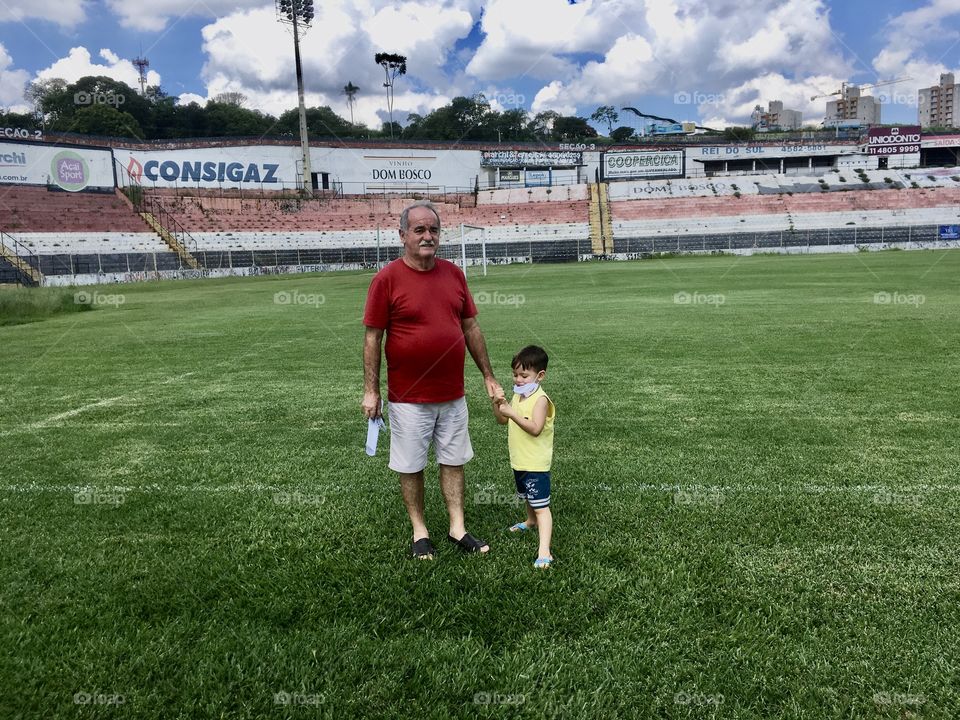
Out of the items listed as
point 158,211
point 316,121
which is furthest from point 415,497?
point 316,121

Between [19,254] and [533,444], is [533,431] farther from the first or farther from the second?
[19,254]

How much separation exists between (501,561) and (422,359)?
1.31 meters

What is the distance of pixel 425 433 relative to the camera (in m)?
3.99

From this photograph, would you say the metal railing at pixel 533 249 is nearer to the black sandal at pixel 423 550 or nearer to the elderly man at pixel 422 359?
the elderly man at pixel 422 359

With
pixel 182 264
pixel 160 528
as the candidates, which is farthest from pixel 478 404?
pixel 182 264

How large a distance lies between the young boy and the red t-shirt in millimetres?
380

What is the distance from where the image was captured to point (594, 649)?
3.04 m

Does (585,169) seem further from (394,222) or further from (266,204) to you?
(266,204)

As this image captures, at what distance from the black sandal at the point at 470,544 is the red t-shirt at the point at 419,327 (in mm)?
896

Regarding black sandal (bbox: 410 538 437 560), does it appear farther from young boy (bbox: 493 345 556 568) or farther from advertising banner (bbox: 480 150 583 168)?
advertising banner (bbox: 480 150 583 168)

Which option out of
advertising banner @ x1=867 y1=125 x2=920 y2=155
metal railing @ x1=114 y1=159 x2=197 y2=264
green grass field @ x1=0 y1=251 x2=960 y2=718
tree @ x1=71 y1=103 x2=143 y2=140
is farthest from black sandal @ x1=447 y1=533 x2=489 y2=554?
advertising banner @ x1=867 y1=125 x2=920 y2=155

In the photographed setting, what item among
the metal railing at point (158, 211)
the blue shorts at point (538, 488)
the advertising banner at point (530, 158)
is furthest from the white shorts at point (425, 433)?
the advertising banner at point (530, 158)

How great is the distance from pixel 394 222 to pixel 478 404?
54.3 metres

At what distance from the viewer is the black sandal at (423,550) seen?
391 centimetres
